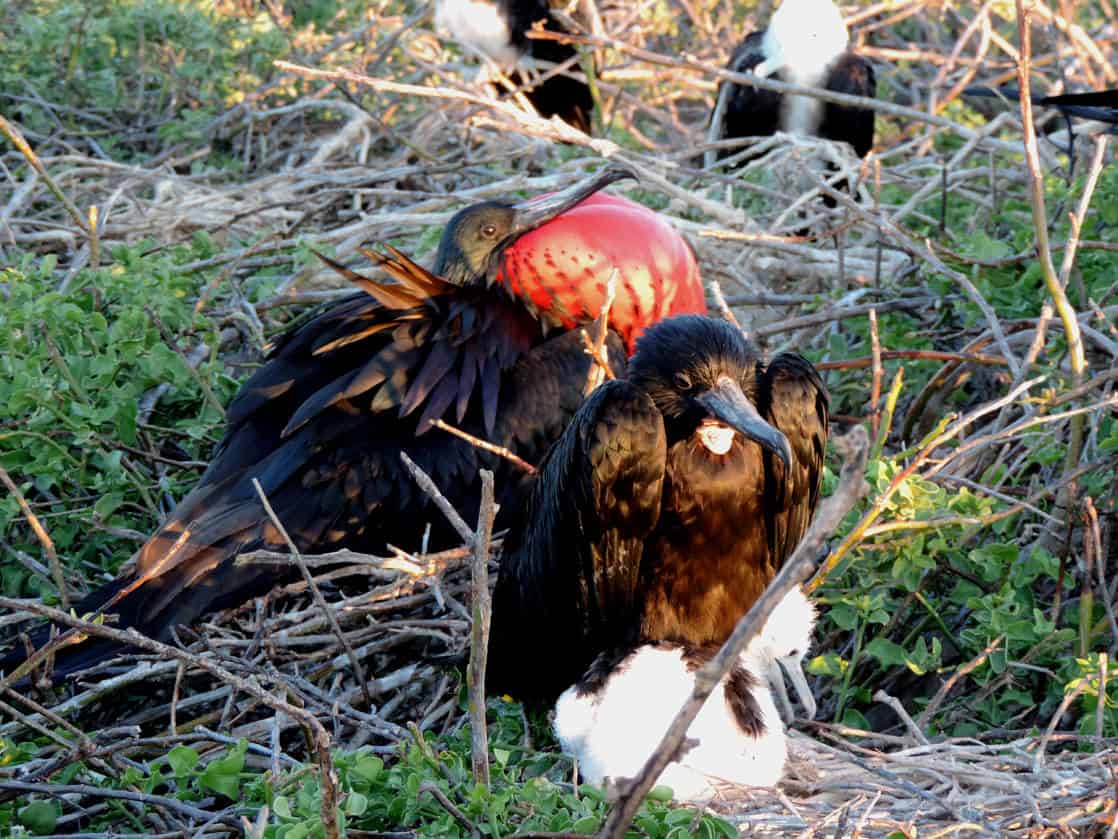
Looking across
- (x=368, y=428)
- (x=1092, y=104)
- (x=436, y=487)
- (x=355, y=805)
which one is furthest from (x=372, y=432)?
(x=1092, y=104)

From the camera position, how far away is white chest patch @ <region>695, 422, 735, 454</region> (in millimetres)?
1835

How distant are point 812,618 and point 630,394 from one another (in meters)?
0.44

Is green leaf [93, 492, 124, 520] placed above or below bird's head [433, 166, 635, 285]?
below

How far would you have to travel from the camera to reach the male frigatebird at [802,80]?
393 cm

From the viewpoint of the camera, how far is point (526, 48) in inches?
197

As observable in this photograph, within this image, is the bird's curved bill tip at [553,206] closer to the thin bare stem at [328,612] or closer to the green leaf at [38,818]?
the thin bare stem at [328,612]

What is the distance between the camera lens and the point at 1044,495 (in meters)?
2.13

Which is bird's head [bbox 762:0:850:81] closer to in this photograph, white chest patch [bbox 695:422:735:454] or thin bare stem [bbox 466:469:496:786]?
white chest patch [bbox 695:422:735:454]

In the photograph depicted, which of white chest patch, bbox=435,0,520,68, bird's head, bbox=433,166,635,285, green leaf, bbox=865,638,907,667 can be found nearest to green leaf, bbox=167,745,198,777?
green leaf, bbox=865,638,907,667

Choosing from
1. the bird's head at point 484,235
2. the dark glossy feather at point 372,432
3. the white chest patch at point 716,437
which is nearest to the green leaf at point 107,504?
the dark glossy feather at point 372,432

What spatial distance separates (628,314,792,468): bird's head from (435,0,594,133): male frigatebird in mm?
2890

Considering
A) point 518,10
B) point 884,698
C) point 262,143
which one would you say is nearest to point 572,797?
point 884,698

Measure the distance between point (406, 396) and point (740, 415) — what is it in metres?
0.72

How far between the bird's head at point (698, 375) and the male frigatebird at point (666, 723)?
9.4 inches
